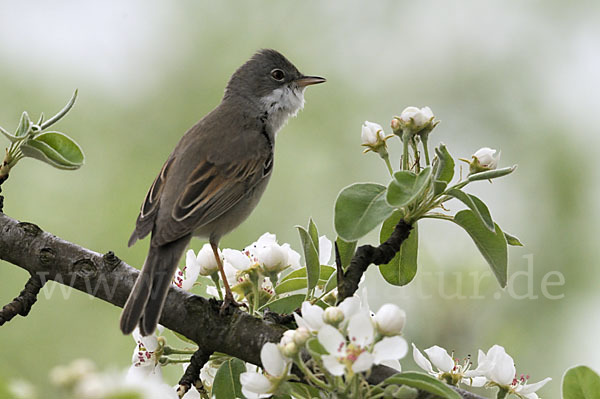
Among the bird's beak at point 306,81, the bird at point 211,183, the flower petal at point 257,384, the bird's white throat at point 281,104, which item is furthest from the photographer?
the bird's beak at point 306,81

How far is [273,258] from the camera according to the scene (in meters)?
2.86

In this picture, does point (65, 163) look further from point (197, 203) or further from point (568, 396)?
point (568, 396)

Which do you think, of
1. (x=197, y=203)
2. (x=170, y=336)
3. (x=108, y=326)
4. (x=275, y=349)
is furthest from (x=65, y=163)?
(x=108, y=326)

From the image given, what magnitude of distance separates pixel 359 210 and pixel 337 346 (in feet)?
2.03

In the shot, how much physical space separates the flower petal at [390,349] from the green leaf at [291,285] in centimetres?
84

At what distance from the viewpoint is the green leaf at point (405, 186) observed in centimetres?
230

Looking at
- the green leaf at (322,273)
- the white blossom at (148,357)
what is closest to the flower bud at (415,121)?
the green leaf at (322,273)

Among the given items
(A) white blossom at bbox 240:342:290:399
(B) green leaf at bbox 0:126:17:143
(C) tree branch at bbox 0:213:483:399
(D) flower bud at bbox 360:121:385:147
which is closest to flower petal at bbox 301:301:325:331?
(A) white blossom at bbox 240:342:290:399

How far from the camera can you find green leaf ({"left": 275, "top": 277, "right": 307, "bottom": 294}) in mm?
2869

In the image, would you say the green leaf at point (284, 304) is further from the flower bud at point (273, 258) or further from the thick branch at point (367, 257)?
the thick branch at point (367, 257)

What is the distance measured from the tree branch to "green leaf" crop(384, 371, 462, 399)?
56 centimetres

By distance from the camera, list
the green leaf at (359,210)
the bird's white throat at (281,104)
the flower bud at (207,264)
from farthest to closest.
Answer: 1. the bird's white throat at (281,104)
2. the flower bud at (207,264)
3. the green leaf at (359,210)

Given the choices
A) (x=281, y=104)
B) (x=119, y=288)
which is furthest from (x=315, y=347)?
(x=281, y=104)

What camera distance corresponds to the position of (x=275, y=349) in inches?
83.3
